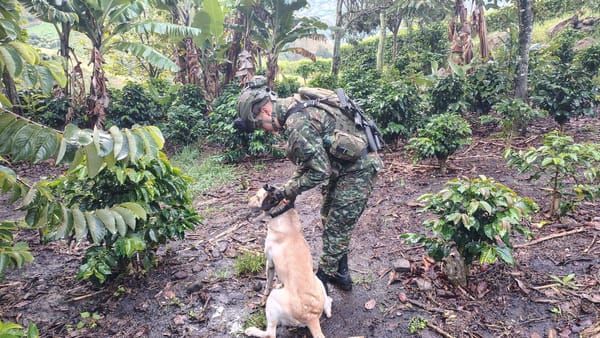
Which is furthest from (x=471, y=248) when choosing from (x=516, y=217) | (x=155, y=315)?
(x=155, y=315)

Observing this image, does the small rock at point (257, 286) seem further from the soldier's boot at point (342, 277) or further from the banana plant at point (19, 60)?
the banana plant at point (19, 60)

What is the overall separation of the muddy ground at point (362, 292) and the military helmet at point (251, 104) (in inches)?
60.4

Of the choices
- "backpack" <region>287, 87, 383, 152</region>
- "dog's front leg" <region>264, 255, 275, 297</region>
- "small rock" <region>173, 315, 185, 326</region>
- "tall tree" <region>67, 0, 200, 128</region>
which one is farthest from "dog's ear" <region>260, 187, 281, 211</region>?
"tall tree" <region>67, 0, 200, 128</region>

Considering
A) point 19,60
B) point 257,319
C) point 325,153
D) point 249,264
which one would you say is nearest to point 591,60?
→ point 325,153

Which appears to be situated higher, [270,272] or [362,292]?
[270,272]

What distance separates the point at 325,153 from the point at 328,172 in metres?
0.15

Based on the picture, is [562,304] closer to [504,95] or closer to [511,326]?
[511,326]

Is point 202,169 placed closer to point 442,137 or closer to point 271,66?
point 271,66

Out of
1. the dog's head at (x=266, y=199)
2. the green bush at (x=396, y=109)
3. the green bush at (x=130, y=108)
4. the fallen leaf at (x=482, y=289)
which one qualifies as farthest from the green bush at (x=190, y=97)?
the fallen leaf at (x=482, y=289)

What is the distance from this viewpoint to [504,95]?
7.18 m

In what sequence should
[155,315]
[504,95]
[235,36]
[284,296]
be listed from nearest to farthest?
[284,296], [155,315], [504,95], [235,36]

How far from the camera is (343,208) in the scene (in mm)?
3027

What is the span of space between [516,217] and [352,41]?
16879 millimetres

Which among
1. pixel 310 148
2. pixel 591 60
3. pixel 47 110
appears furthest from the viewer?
pixel 47 110
